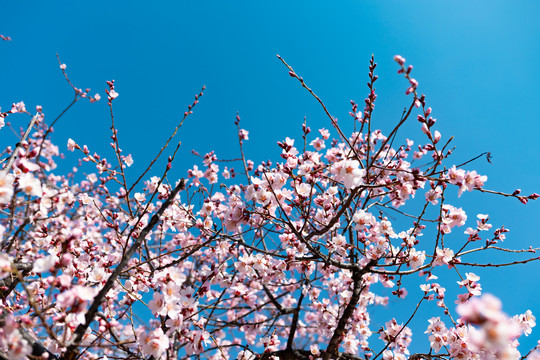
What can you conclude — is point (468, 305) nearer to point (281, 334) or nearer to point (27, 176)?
point (27, 176)

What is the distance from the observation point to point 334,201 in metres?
3.73

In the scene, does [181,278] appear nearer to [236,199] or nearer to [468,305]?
[236,199]

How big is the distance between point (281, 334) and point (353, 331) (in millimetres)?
3241

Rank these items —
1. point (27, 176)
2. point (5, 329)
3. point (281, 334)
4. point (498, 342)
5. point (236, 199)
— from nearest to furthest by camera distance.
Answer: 1. point (498, 342)
2. point (5, 329)
3. point (27, 176)
4. point (236, 199)
5. point (281, 334)

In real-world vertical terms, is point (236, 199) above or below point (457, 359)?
above

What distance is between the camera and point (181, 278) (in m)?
2.29

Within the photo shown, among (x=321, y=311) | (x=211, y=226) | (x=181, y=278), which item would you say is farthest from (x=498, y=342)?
(x=321, y=311)

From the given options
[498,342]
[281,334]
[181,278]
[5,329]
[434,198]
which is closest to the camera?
[498,342]

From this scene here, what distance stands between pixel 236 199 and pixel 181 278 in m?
1.19

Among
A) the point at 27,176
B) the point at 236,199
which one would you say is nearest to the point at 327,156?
the point at 236,199

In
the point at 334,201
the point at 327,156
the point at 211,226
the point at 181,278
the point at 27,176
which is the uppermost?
the point at 327,156

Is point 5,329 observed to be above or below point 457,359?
below

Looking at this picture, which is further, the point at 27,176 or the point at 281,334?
the point at 281,334

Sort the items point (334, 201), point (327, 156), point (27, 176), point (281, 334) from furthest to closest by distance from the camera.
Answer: point (281, 334)
point (327, 156)
point (334, 201)
point (27, 176)
